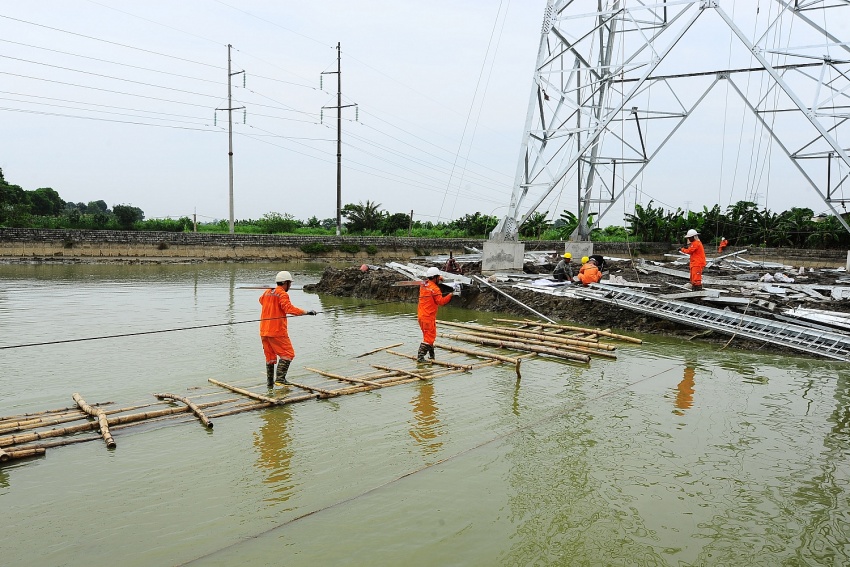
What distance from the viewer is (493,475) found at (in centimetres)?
573

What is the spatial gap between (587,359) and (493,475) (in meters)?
5.23

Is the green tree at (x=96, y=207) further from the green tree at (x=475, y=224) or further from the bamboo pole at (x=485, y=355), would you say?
the bamboo pole at (x=485, y=355)

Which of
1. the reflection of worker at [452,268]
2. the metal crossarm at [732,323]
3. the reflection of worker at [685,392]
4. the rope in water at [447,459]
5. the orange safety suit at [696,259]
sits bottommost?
the rope in water at [447,459]

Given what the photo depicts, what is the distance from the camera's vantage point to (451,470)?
583cm

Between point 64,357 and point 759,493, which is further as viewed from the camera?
point 64,357

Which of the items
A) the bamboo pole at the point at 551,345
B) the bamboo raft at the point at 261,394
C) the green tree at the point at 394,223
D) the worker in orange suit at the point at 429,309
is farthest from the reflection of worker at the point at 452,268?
the green tree at the point at 394,223

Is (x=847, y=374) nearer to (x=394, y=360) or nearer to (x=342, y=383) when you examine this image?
(x=394, y=360)

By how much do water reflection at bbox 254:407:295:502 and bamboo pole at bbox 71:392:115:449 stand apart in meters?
1.31

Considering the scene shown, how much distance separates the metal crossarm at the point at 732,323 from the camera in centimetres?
1109

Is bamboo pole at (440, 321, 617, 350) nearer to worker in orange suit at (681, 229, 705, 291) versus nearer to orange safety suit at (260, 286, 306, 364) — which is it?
worker in orange suit at (681, 229, 705, 291)

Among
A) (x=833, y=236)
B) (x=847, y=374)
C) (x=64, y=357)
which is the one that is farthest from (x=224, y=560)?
(x=833, y=236)

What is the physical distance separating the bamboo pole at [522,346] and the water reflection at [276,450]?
4909 mm

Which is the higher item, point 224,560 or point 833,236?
point 833,236

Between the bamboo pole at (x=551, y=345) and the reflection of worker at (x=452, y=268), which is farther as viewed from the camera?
the reflection of worker at (x=452, y=268)
